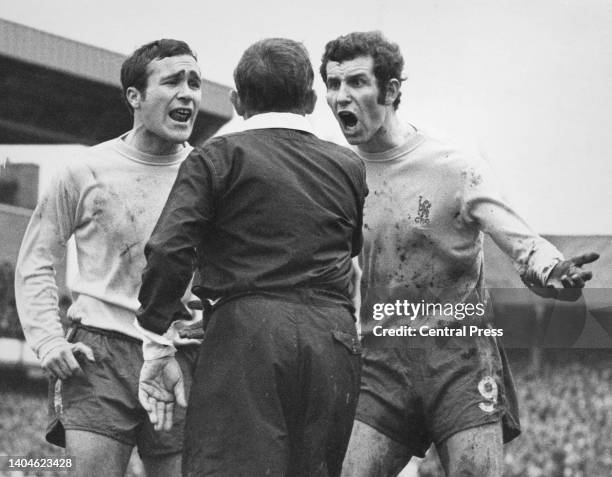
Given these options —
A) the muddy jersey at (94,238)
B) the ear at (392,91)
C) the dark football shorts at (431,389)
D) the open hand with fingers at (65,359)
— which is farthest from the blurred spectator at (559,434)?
the open hand with fingers at (65,359)

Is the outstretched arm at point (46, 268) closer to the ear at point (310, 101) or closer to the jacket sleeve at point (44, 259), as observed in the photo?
the jacket sleeve at point (44, 259)

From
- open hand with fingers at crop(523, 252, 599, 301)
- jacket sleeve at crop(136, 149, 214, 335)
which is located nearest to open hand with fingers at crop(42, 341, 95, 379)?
jacket sleeve at crop(136, 149, 214, 335)

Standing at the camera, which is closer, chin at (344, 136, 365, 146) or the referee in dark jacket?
the referee in dark jacket

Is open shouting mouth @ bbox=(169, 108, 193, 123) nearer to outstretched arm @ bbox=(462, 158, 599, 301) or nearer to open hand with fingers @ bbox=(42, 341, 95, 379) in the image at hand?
open hand with fingers @ bbox=(42, 341, 95, 379)

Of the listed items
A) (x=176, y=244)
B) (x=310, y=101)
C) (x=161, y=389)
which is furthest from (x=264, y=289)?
(x=310, y=101)

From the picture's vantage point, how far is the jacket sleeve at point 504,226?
4.37 meters

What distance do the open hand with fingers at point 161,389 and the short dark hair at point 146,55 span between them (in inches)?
59.9

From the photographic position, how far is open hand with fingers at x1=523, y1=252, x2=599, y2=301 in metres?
4.09

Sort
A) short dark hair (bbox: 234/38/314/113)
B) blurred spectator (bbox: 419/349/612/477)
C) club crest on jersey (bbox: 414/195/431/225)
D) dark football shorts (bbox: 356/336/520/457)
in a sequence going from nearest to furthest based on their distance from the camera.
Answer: short dark hair (bbox: 234/38/314/113)
dark football shorts (bbox: 356/336/520/457)
club crest on jersey (bbox: 414/195/431/225)
blurred spectator (bbox: 419/349/612/477)

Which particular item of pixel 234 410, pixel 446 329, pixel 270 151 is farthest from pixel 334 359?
pixel 446 329

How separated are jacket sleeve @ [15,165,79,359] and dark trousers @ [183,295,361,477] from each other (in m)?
1.27

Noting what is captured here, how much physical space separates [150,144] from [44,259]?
517mm

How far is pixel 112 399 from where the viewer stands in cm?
454

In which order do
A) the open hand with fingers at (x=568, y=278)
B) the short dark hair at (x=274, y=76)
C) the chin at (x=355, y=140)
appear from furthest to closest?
the chin at (x=355, y=140)
the open hand with fingers at (x=568, y=278)
the short dark hair at (x=274, y=76)
